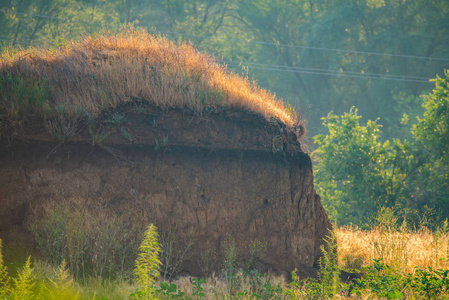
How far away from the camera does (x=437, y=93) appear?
1898cm

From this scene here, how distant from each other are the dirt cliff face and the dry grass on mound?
0.27 meters

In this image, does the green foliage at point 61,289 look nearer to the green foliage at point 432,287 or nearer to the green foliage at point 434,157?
the green foliage at point 432,287

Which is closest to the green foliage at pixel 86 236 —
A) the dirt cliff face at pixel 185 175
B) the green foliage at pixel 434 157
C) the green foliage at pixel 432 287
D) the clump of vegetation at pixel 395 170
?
the dirt cliff face at pixel 185 175

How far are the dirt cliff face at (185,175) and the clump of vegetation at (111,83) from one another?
0.22 meters

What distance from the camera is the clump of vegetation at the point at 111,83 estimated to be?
810 cm

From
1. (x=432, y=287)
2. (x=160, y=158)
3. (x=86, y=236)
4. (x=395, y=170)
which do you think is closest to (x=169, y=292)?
(x=86, y=236)

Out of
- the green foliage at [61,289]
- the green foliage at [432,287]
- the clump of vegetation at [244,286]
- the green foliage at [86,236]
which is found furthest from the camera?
the green foliage at [86,236]

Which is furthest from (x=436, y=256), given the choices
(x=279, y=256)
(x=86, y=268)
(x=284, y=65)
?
(x=284, y=65)

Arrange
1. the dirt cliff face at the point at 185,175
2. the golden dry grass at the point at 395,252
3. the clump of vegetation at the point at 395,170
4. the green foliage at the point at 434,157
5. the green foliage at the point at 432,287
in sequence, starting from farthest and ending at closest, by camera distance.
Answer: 1. the clump of vegetation at the point at 395,170
2. the green foliage at the point at 434,157
3. the golden dry grass at the point at 395,252
4. the dirt cliff face at the point at 185,175
5. the green foliage at the point at 432,287

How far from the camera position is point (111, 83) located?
8.77 meters

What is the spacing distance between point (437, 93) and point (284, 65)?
17.4 meters

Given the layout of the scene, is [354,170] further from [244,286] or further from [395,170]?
[244,286]

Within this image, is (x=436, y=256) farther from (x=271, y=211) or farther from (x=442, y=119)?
(x=442, y=119)

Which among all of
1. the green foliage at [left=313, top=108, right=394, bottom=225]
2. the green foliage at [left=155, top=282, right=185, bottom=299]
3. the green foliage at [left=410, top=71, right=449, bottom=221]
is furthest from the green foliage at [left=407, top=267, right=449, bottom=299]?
the green foliage at [left=410, top=71, right=449, bottom=221]
